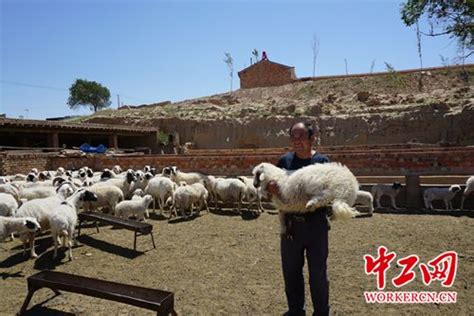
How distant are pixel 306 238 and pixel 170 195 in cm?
774

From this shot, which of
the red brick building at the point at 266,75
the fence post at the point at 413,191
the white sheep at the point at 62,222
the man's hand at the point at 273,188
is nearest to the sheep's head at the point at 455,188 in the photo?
the fence post at the point at 413,191

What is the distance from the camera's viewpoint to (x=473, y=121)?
20406 mm

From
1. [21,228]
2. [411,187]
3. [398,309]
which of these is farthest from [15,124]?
[398,309]

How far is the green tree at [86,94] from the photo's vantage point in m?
61.9

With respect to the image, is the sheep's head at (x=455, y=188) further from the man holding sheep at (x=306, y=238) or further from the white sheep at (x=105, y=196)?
the white sheep at (x=105, y=196)

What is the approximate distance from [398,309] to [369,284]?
2.15 ft

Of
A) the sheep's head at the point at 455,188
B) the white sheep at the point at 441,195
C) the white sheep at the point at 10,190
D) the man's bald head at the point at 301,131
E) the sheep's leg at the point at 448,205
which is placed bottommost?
the sheep's leg at the point at 448,205

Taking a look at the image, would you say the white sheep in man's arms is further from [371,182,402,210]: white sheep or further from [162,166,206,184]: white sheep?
[162,166,206,184]: white sheep

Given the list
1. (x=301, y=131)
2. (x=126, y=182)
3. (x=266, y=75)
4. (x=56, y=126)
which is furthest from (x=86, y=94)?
(x=301, y=131)

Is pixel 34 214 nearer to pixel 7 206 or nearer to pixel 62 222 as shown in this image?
pixel 62 222

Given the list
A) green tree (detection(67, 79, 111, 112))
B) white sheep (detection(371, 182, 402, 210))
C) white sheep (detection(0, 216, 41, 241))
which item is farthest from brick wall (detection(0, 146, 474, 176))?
green tree (detection(67, 79, 111, 112))

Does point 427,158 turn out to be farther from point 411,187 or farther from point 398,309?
point 398,309

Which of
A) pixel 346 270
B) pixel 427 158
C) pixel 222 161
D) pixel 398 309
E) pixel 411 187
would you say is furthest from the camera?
pixel 222 161

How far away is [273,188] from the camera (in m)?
3.14
